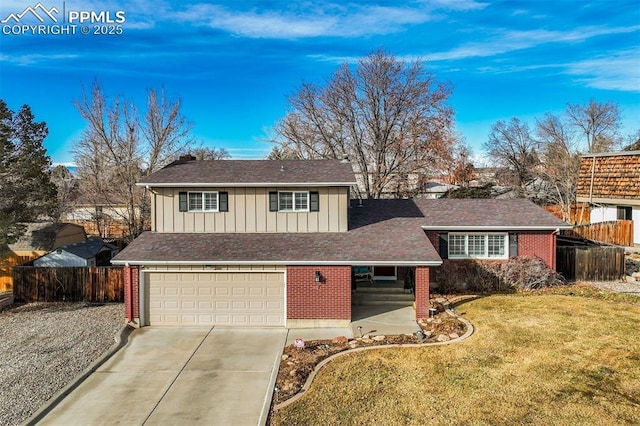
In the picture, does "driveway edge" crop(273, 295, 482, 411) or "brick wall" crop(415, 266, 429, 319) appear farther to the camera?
"brick wall" crop(415, 266, 429, 319)

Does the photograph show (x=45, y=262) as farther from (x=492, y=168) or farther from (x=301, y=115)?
(x=492, y=168)

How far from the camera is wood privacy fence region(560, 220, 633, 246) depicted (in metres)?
24.8

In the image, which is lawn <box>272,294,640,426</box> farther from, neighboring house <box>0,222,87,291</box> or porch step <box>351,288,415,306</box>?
neighboring house <box>0,222,87,291</box>

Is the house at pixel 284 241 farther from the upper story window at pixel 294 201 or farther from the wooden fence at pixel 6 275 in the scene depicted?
the wooden fence at pixel 6 275

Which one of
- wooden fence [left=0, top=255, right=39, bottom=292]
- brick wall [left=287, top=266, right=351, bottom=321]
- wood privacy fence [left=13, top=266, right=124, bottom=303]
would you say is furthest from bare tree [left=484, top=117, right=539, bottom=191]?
wooden fence [left=0, top=255, right=39, bottom=292]

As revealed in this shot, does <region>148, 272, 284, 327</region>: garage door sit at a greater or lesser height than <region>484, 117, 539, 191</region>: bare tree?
lesser

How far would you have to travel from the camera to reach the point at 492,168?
54219 millimetres

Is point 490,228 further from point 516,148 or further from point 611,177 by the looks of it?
point 516,148

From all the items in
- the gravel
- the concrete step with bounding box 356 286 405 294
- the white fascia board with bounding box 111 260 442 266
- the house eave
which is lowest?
the gravel

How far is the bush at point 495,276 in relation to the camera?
57.1 ft

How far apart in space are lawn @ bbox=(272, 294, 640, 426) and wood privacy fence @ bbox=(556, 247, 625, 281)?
6285 millimetres

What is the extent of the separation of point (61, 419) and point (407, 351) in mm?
8124

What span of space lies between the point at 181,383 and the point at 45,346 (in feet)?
19.1

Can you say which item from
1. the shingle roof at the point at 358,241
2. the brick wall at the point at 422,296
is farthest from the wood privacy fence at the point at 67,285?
the brick wall at the point at 422,296
